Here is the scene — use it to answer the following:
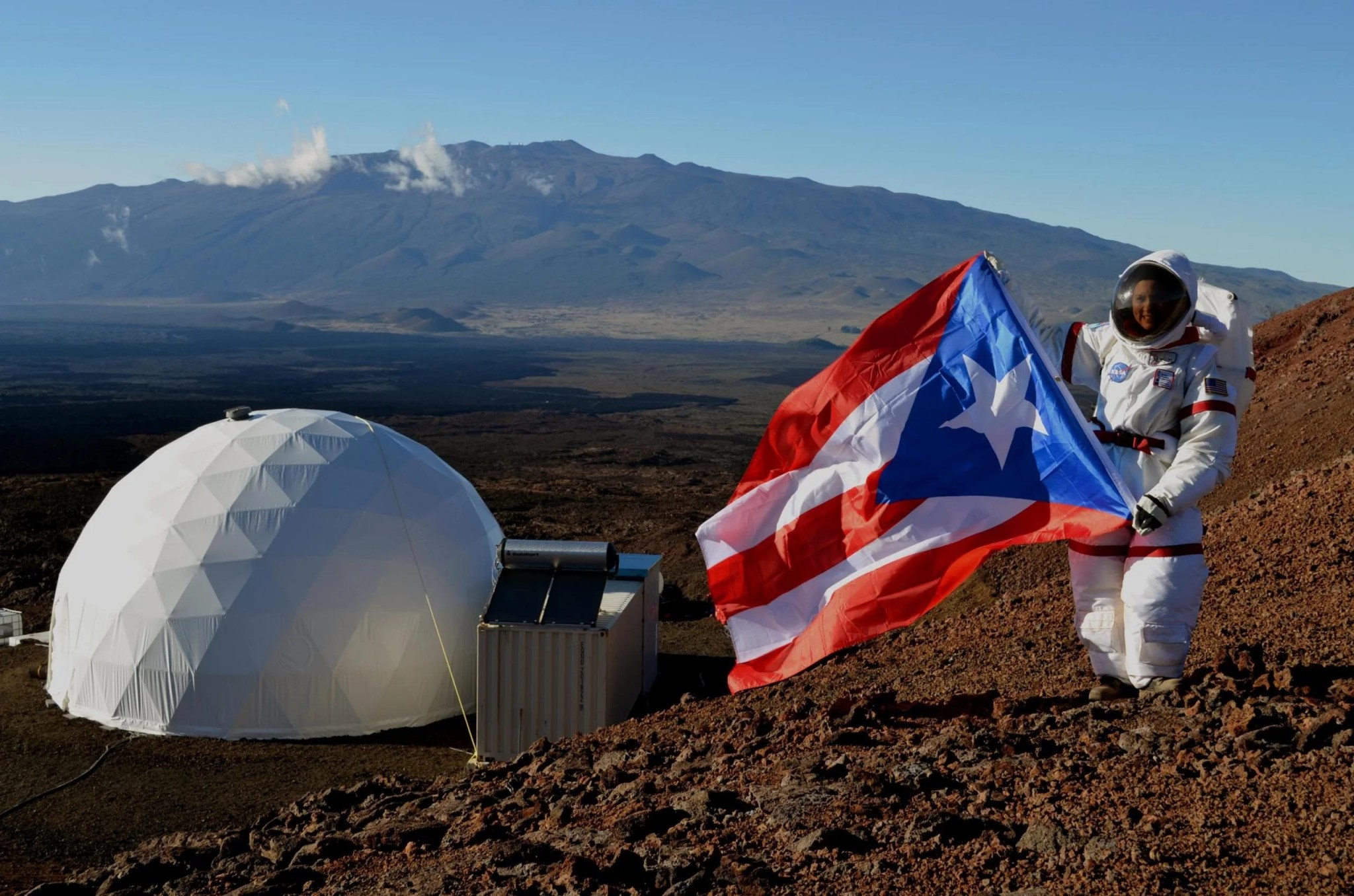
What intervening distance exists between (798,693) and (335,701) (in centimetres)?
486

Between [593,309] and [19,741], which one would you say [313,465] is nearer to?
[19,741]

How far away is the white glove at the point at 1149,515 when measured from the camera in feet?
19.3

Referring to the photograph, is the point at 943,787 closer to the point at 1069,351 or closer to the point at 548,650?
the point at 1069,351

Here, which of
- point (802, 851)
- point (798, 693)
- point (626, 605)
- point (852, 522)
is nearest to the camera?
point (802, 851)

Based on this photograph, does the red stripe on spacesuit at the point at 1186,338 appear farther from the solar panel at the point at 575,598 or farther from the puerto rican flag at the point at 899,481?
the solar panel at the point at 575,598

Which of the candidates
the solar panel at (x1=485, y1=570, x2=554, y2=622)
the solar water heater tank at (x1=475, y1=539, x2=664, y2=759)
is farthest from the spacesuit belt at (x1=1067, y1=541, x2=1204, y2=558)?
the solar panel at (x1=485, y1=570, x2=554, y2=622)

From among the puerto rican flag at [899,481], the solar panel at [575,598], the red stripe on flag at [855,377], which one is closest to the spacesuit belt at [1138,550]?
the puerto rican flag at [899,481]

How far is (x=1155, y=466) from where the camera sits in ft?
20.9

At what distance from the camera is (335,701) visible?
12031mm

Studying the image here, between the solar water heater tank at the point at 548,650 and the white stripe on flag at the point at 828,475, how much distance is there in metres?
4.12

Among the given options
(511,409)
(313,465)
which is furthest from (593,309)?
(313,465)

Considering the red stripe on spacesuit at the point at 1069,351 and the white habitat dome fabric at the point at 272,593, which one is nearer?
the red stripe on spacesuit at the point at 1069,351

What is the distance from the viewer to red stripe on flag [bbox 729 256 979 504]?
6.91m

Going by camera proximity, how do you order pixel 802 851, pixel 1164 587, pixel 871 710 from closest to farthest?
pixel 802 851 < pixel 1164 587 < pixel 871 710
